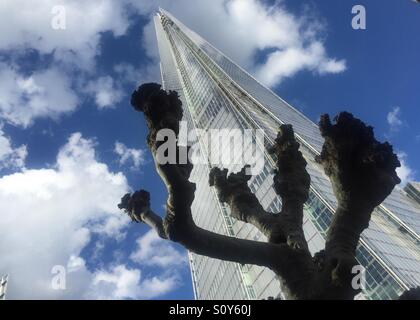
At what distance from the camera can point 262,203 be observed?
212 feet

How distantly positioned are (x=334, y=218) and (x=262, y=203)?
5891 centimetres

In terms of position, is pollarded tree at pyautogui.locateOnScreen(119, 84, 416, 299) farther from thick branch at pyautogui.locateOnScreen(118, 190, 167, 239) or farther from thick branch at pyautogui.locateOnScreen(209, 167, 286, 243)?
thick branch at pyautogui.locateOnScreen(118, 190, 167, 239)

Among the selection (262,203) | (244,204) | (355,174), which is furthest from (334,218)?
(262,203)

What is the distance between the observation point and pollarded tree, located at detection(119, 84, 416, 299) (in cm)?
575

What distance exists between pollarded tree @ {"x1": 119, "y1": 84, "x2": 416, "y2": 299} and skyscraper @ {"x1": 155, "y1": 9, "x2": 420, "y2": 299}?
24762mm

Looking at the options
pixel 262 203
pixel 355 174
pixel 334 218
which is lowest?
pixel 334 218

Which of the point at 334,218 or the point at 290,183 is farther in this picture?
the point at 290,183

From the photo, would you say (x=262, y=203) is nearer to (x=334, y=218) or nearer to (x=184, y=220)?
(x=334, y=218)

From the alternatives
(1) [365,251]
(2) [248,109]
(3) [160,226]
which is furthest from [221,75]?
(3) [160,226]

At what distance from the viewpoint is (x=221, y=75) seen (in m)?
98.8

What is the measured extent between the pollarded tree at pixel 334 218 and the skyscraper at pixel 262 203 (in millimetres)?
24762

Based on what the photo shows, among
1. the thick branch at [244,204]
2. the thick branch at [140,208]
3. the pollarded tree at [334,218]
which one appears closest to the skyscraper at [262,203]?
the thick branch at [244,204]

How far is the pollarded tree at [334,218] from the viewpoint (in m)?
5.75

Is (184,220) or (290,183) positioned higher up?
(290,183)
